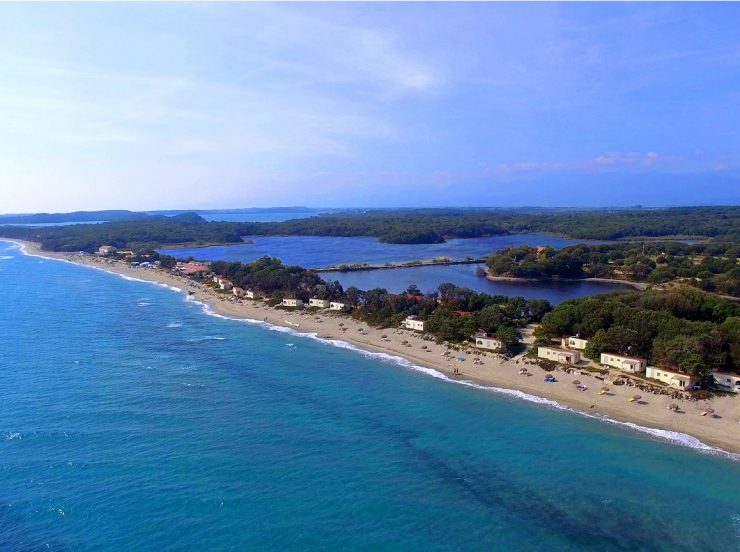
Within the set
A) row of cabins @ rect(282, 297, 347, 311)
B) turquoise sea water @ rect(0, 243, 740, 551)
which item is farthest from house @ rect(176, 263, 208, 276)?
turquoise sea water @ rect(0, 243, 740, 551)

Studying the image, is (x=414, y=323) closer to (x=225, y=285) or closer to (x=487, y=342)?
(x=487, y=342)

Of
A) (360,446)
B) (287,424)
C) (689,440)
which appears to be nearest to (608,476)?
(689,440)

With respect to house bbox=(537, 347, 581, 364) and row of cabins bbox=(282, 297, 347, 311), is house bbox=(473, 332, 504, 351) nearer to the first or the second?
house bbox=(537, 347, 581, 364)

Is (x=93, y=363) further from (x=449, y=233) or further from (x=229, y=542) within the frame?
(x=449, y=233)

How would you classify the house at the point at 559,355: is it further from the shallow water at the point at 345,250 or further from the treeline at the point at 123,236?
the treeline at the point at 123,236

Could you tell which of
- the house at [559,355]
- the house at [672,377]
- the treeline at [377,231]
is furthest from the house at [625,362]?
the treeline at [377,231]

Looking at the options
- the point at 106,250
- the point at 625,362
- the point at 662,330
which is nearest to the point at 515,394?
the point at 625,362
